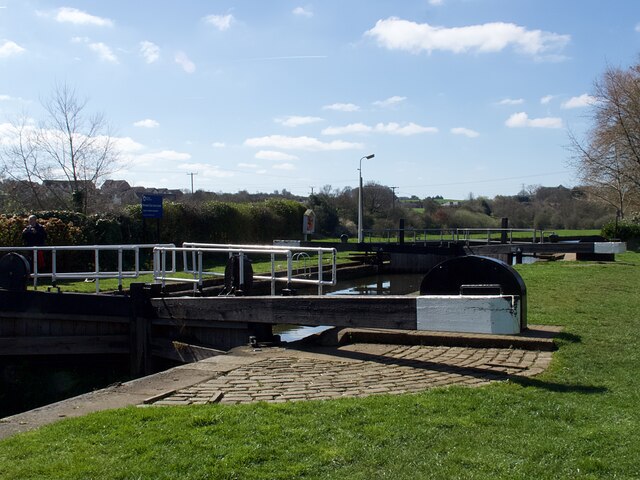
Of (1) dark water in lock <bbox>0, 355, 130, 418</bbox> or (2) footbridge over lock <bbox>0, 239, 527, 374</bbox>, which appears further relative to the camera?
(1) dark water in lock <bbox>0, 355, 130, 418</bbox>

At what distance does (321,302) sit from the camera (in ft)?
25.5

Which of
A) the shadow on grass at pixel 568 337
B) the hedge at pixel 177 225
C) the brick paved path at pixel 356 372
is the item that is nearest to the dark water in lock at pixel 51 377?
the brick paved path at pixel 356 372

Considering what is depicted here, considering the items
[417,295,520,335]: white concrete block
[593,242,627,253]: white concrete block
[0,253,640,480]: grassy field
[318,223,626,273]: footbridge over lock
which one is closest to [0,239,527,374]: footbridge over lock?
[417,295,520,335]: white concrete block

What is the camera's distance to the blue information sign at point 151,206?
2061cm

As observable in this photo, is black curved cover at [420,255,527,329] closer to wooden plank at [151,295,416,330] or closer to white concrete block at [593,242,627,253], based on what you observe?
wooden plank at [151,295,416,330]

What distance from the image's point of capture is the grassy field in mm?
3986

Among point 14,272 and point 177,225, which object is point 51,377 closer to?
point 14,272

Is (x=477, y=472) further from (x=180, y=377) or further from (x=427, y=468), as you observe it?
(x=180, y=377)

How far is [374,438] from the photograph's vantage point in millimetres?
4484

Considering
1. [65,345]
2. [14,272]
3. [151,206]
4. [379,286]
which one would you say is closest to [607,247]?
[379,286]

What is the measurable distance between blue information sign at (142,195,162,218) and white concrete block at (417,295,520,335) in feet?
50.7

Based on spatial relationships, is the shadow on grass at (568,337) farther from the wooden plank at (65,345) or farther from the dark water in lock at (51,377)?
the dark water in lock at (51,377)

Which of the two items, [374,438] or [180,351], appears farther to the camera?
[180,351]

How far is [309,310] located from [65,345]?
5819 mm
